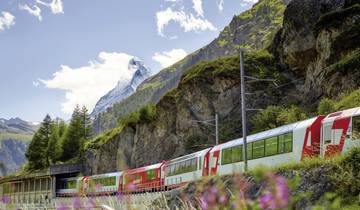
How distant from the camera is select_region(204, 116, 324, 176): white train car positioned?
24.1 metres

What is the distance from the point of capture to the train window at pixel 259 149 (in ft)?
93.0

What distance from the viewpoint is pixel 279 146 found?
26531mm

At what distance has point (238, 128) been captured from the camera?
52844 millimetres

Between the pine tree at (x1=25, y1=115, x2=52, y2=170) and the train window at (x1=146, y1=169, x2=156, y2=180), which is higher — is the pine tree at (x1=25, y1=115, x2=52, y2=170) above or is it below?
above

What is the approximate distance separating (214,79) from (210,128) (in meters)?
5.57

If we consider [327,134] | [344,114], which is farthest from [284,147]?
[344,114]

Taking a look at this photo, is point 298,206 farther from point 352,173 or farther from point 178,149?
point 178,149

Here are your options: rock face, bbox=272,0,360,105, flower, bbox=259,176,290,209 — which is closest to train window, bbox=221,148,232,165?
rock face, bbox=272,0,360,105

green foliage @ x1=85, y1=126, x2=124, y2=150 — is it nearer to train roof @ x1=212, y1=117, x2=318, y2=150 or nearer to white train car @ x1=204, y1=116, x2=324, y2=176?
white train car @ x1=204, y1=116, x2=324, y2=176

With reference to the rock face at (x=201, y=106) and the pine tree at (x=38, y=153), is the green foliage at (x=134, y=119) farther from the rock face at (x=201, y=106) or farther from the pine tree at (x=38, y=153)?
the pine tree at (x=38, y=153)

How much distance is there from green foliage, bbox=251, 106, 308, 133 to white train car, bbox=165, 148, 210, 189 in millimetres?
7863

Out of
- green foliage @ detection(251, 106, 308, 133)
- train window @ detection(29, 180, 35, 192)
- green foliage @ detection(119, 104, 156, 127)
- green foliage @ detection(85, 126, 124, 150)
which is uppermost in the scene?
green foliage @ detection(119, 104, 156, 127)

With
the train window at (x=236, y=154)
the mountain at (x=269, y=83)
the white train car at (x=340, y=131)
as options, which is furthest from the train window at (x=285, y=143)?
the mountain at (x=269, y=83)

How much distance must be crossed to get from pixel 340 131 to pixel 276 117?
22960mm
